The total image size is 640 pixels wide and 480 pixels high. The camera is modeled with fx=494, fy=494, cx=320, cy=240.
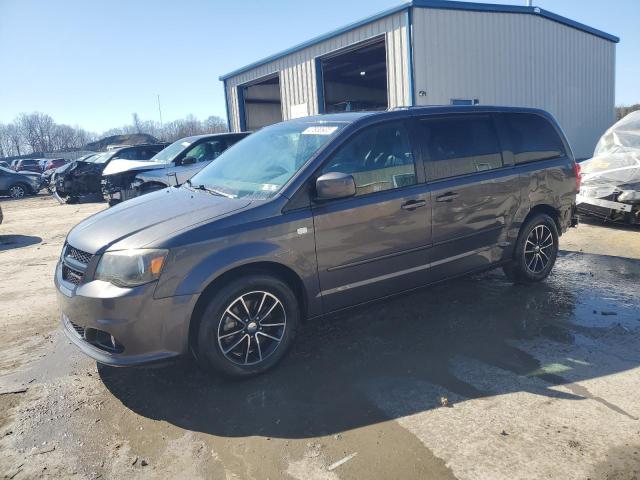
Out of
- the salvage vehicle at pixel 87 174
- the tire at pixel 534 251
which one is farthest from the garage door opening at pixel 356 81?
the tire at pixel 534 251

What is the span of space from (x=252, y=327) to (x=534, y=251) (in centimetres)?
339

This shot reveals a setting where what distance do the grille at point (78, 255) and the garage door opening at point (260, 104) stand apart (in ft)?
61.5

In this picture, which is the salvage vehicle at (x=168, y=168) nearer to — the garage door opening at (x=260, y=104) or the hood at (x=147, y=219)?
the hood at (x=147, y=219)

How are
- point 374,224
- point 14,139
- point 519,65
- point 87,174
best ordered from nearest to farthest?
point 374,224 < point 519,65 < point 87,174 < point 14,139

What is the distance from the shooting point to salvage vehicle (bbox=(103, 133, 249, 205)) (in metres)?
10.3

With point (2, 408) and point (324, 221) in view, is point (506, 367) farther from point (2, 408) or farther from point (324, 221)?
point (2, 408)

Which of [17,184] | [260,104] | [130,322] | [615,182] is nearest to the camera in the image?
[130,322]

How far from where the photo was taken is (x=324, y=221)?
3.75 m

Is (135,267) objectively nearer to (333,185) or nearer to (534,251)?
(333,185)

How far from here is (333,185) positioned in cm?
360

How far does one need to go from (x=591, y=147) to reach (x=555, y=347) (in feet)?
58.5

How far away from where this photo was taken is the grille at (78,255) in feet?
11.2

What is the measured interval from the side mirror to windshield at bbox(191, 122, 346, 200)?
0.97 ft

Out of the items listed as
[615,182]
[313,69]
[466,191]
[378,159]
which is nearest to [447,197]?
[466,191]
